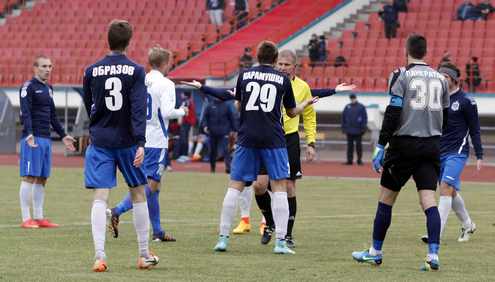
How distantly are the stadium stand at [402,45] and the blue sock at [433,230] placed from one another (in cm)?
2461

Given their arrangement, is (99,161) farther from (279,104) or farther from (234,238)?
(234,238)

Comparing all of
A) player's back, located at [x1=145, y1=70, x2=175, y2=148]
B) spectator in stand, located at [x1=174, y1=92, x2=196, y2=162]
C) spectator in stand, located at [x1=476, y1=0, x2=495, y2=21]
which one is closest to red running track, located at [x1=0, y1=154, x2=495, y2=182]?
spectator in stand, located at [x1=174, y1=92, x2=196, y2=162]

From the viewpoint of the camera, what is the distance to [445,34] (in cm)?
3838

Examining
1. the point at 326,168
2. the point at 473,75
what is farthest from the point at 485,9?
the point at 326,168

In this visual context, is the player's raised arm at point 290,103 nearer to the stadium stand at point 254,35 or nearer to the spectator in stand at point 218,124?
the spectator in stand at point 218,124

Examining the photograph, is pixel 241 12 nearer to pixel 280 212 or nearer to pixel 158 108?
pixel 158 108

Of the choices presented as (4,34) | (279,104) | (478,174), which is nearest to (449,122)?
(279,104)

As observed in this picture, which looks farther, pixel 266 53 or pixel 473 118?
pixel 473 118

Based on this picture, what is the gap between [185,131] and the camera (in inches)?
1348

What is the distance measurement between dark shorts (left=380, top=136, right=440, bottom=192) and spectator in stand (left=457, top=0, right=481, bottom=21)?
2836 centimetres

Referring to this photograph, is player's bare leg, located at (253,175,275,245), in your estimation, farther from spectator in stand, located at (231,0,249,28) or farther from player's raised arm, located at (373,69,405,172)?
spectator in stand, located at (231,0,249,28)

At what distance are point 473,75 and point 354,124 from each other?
3955 mm

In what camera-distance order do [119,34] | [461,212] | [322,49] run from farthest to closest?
[322,49] → [461,212] → [119,34]

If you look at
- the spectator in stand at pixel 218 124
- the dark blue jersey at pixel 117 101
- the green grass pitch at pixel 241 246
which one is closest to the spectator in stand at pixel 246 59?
the spectator in stand at pixel 218 124
